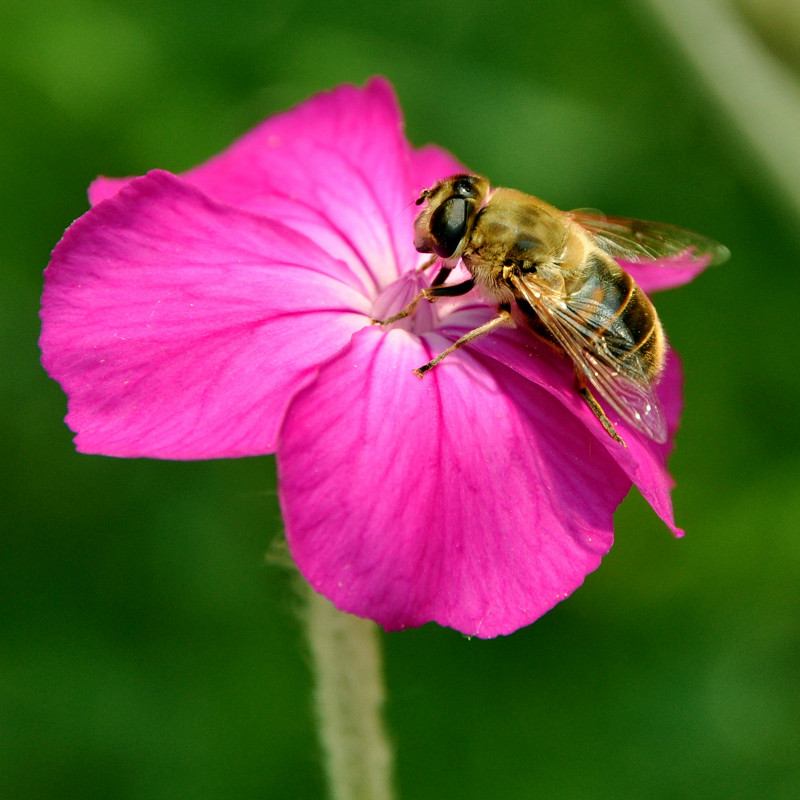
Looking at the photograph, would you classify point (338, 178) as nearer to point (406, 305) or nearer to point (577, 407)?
point (406, 305)

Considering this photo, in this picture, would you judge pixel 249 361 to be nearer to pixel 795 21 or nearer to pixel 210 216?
pixel 210 216

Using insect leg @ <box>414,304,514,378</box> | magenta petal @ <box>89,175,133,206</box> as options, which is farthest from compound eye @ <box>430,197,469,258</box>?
magenta petal @ <box>89,175,133,206</box>

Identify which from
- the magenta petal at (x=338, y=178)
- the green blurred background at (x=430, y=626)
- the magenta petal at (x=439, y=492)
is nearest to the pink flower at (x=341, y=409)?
the magenta petal at (x=439, y=492)

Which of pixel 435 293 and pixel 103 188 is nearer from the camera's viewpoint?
pixel 435 293

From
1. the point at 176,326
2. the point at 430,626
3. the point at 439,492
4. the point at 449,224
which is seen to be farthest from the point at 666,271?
the point at 430,626

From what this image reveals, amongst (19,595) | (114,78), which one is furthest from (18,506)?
(114,78)

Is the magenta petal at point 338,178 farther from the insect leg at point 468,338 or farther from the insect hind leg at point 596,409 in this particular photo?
the insect hind leg at point 596,409
